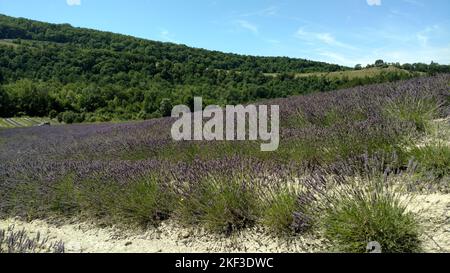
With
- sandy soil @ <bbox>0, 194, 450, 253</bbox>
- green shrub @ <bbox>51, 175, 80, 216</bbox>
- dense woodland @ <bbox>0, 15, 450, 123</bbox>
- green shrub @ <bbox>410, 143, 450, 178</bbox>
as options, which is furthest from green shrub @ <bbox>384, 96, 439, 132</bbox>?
dense woodland @ <bbox>0, 15, 450, 123</bbox>

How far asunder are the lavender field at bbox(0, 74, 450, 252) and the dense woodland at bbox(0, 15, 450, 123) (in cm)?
2320

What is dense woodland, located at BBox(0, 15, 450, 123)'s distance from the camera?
42.0 meters

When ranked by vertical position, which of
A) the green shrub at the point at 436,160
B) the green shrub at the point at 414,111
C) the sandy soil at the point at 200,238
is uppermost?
the green shrub at the point at 414,111

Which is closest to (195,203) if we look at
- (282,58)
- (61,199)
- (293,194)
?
(293,194)

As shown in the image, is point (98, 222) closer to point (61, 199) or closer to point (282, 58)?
point (61, 199)

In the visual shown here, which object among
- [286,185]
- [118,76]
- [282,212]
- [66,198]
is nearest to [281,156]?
[286,185]

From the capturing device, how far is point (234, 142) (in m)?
4.46

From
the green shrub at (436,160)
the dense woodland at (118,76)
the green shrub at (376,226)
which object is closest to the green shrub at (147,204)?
the green shrub at (376,226)

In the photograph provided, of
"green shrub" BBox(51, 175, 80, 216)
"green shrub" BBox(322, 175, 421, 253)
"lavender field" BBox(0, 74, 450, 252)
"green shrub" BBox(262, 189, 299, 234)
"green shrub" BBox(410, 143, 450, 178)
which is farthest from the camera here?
"green shrub" BBox(51, 175, 80, 216)

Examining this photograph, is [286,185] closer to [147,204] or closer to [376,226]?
[376,226]

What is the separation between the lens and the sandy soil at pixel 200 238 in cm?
222

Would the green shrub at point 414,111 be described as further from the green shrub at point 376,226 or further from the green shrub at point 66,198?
the green shrub at point 66,198

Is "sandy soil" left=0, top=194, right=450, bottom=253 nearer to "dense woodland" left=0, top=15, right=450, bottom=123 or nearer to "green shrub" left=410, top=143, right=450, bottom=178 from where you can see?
"green shrub" left=410, top=143, right=450, bottom=178
